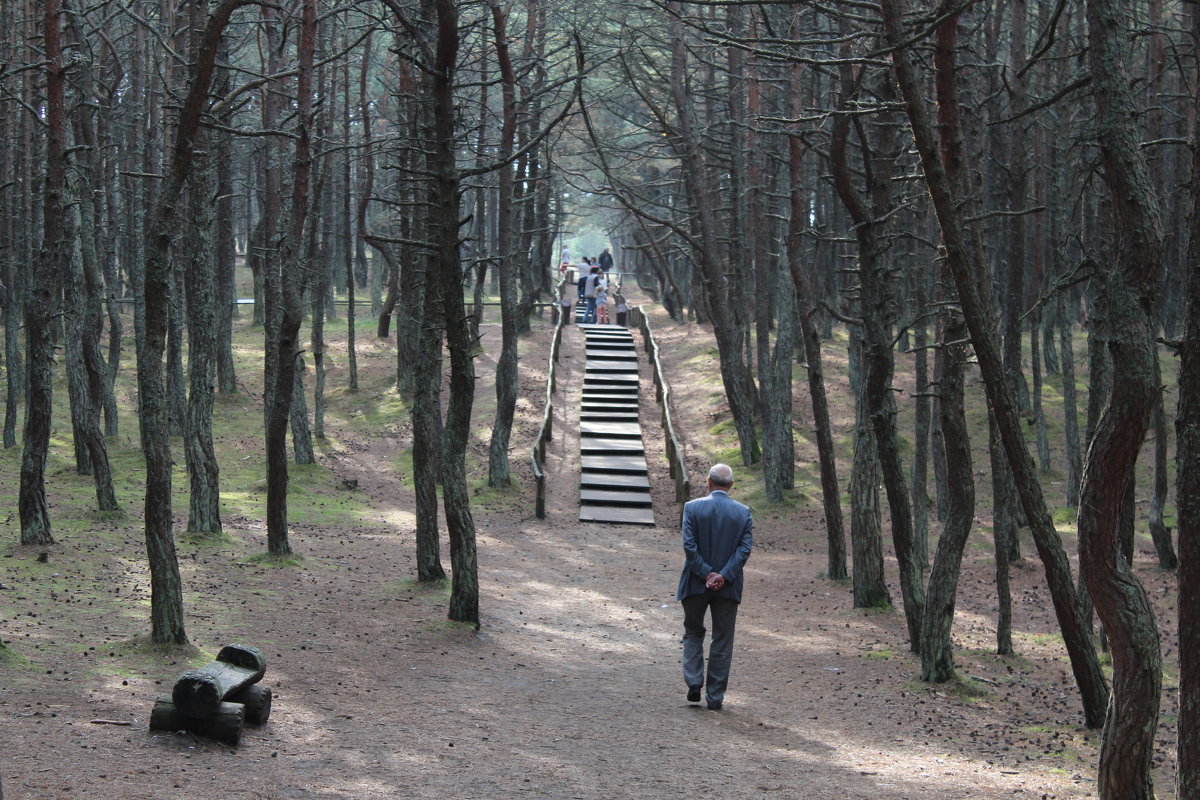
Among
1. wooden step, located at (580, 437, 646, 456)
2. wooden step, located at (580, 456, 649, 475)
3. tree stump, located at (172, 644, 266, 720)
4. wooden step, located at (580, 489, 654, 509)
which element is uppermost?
tree stump, located at (172, 644, 266, 720)

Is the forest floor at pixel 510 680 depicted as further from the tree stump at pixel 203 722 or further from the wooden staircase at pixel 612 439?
the wooden staircase at pixel 612 439

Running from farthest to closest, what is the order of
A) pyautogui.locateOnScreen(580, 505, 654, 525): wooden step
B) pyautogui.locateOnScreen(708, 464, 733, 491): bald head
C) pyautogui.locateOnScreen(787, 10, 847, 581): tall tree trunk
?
pyautogui.locateOnScreen(580, 505, 654, 525): wooden step → pyautogui.locateOnScreen(787, 10, 847, 581): tall tree trunk → pyautogui.locateOnScreen(708, 464, 733, 491): bald head

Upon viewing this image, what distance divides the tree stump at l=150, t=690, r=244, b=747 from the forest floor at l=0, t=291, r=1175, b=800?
0.09 metres

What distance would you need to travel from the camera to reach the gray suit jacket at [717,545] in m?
8.73

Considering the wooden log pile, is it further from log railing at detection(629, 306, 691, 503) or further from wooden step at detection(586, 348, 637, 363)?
wooden step at detection(586, 348, 637, 363)

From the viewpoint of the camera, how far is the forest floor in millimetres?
6793

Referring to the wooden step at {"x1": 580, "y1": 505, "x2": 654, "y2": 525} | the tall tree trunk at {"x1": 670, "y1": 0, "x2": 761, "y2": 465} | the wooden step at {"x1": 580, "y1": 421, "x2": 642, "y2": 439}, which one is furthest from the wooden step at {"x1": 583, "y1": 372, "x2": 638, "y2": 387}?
the wooden step at {"x1": 580, "y1": 505, "x2": 654, "y2": 525}

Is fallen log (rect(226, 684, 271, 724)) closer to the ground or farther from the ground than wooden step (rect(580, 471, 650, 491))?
farther from the ground

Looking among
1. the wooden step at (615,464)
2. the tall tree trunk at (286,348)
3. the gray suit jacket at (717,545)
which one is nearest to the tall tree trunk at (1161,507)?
the gray suit jacket at (717,545)

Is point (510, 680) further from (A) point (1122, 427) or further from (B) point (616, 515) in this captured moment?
(B) point (616, 515)

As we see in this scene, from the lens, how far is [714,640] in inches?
348

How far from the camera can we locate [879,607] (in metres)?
13.6

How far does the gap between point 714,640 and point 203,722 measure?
12.8 feet

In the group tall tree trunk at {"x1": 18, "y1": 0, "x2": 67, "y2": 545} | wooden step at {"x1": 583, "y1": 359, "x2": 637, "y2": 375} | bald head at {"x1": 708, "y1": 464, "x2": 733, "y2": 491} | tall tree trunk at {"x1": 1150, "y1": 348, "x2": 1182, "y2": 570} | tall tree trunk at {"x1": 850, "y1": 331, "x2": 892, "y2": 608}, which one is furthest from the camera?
wooden step at {"x1": 583, "y1": 359, "x2": 637, "y2": 375}
